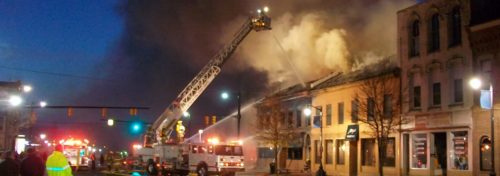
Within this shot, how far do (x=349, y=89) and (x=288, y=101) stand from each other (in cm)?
1107

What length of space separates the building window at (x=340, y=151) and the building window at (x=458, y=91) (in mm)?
11323

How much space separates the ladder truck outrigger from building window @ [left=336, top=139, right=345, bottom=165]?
943 centimetres

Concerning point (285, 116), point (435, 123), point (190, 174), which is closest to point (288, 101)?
point (285, 116)

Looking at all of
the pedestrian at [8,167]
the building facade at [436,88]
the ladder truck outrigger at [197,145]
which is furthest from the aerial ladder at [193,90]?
the pedestrian at [8,167]

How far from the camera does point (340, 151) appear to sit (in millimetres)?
43375

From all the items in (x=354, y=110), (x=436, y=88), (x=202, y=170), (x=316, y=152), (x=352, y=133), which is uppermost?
(x=436, y=88)

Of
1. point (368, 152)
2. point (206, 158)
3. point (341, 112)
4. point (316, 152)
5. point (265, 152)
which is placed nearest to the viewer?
point (206, 158)

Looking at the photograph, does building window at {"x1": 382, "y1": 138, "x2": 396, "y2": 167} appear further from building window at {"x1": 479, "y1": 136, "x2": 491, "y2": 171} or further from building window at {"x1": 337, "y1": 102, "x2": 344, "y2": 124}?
building window at {"x1": 479, "y1": 136, "x2": 491, "y2": 171}

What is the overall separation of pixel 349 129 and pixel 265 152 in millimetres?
15597

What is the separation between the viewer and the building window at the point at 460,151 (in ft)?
104

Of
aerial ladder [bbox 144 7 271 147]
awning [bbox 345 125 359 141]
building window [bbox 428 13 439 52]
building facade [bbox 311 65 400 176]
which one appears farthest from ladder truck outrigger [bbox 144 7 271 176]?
building window [bbox 428 13 439 52]

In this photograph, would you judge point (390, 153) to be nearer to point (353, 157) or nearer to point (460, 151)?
point (353, 157)

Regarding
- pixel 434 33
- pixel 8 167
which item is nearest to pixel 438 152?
pixel 434 33

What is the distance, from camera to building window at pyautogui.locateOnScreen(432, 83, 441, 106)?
34.1m
